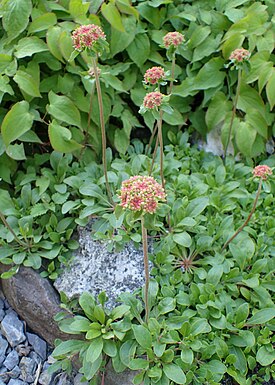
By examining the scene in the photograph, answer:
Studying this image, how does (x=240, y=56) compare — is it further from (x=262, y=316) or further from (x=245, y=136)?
(x=262, y=316)

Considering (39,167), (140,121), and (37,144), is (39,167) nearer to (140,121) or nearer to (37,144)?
(37,144)

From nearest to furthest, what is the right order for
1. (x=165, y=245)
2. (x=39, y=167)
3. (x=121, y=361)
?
(x=121, y=361), (x=165, y=245), (x=39, y=167)

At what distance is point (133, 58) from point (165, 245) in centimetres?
104

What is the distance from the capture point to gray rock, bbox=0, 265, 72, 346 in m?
2.18

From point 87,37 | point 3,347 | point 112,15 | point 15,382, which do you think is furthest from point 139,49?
point 15,382

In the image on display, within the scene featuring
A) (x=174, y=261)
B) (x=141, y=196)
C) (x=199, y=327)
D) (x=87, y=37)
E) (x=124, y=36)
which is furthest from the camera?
(x=124, y=36)

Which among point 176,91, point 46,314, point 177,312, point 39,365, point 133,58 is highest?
point 133,58

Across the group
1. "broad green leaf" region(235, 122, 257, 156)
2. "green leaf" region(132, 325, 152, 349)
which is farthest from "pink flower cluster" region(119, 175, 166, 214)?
"broad green leaf" region(235, 122, 257, 156)

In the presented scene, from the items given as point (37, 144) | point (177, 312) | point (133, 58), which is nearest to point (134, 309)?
point (177, 312)

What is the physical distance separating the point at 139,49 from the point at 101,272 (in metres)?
1.17

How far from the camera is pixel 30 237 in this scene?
7.34ft

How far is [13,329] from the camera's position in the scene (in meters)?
2.29

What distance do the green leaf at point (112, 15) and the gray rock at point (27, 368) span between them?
1576 millimetres

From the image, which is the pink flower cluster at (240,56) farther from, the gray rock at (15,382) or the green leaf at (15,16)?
the gray rock at (15,382)
